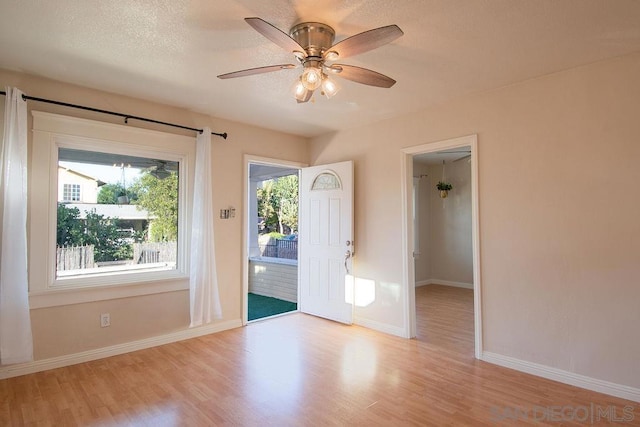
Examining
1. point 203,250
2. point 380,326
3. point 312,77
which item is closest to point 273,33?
point 312,77

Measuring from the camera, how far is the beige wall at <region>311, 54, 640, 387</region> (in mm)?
2617

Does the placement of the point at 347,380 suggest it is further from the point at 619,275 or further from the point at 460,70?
the point at 460,70

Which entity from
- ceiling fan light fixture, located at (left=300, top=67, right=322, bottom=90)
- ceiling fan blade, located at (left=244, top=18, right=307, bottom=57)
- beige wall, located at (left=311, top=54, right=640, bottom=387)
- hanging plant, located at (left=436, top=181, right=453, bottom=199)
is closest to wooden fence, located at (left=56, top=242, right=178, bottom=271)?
ceiling fan light fixture, located at (left=300, top=67, right=322, bottom=90)

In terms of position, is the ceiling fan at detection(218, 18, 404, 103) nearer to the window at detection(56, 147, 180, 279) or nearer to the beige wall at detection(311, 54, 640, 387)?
the beige wall at detection(311, 54, 640, 387)

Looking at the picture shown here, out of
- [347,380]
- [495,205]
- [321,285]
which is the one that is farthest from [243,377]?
[495,205]

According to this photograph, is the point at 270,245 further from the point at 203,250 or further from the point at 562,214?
the point at 562,214

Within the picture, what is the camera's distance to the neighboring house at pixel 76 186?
3258 mm

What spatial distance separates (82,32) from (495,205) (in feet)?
11.8

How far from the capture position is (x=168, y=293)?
3.81 metres

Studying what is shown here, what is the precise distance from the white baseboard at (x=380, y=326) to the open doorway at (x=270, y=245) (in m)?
1.23

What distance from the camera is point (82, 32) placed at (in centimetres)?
233

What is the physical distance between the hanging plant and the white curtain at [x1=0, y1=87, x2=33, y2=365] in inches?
251

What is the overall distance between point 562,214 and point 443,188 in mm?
4083

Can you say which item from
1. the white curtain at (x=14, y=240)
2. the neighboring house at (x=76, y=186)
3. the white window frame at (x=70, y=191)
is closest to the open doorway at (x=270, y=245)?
the neighboring house at (x=76, y=186)
